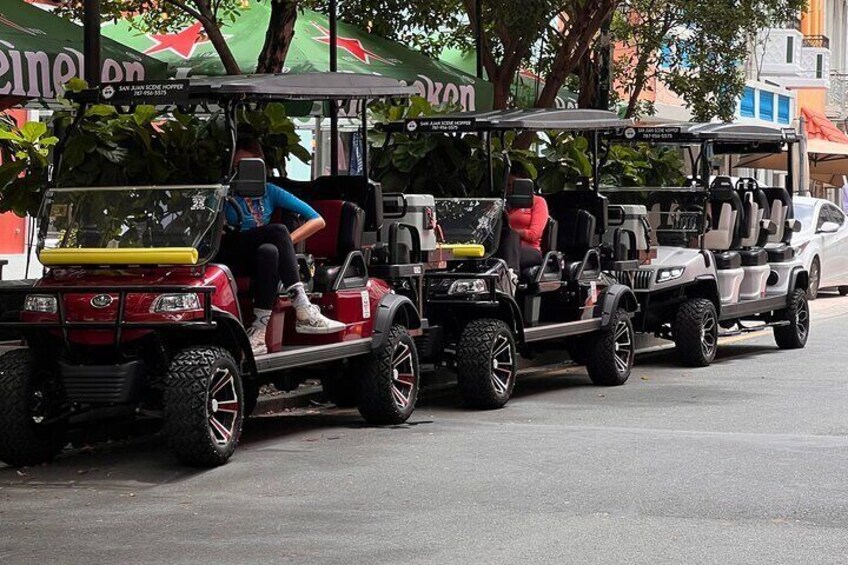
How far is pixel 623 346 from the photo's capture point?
1482cm

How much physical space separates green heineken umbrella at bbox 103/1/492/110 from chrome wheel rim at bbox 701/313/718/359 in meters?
3.15

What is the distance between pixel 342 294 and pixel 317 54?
19.5 feet

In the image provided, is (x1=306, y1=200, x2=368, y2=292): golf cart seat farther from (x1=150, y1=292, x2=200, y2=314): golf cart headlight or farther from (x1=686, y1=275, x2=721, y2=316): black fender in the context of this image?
(x1=686, y1=275, x2=721, y2=316): black fender

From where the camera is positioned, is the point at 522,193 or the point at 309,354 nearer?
the point at 309,354

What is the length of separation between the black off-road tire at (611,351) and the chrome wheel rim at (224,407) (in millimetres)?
5140

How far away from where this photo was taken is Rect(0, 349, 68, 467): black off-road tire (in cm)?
984

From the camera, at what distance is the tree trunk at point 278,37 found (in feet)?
50.7

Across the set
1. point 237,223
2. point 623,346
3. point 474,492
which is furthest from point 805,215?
point 474,492

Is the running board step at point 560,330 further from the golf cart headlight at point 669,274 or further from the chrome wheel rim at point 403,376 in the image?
the golf cart headlight at point 669,274

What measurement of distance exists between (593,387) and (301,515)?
6548mm

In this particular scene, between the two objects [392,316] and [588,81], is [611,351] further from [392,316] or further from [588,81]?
[588,81]

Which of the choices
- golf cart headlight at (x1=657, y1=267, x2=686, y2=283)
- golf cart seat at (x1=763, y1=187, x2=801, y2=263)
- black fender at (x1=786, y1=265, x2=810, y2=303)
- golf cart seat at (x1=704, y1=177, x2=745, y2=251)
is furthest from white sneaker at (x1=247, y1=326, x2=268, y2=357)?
golf cart seat at (x1=763, y1=187, x2=801, y2=263)

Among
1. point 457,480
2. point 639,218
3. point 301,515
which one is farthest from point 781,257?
point 301,515

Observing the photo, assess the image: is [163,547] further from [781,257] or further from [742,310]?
[781,257]
